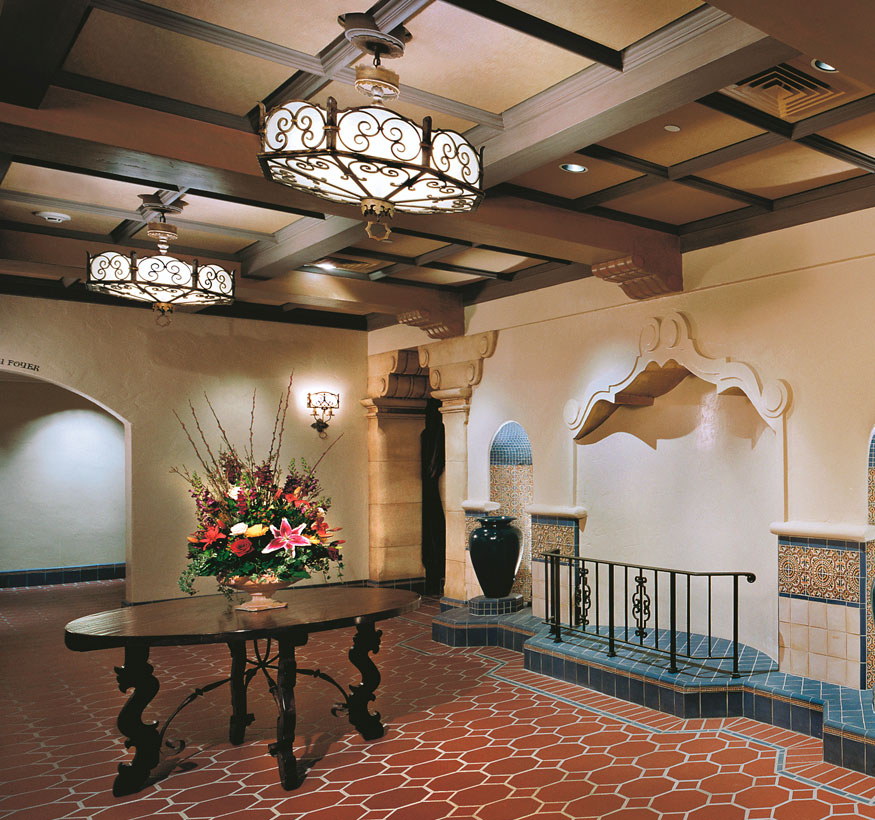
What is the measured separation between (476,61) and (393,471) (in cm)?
726

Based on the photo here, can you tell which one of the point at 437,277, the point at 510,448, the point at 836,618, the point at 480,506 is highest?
the point at 437,277

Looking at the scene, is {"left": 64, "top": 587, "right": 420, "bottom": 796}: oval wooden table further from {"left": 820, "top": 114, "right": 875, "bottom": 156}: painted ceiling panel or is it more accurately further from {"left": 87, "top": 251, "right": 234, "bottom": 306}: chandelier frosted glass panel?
{"left": 820, "top": 114, "right": 875, "bottom": 156}: painted ceiling panel

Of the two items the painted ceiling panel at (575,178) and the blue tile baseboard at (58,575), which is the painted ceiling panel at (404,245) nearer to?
the painted ceiling panel at (575,178)

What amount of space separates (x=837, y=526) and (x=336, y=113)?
4.31m

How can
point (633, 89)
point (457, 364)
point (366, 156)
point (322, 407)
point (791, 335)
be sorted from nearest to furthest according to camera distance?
point (366, 156)
point (633, 89)
point (791, 335)
point (457, 364)
point (322, 407)

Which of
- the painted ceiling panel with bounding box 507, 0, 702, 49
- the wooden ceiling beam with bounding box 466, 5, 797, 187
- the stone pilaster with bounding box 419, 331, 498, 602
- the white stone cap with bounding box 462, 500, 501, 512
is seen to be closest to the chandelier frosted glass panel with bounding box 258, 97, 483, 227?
the painted ceiling panel with bounding box 507, 0, 702, 49

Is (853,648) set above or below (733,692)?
above

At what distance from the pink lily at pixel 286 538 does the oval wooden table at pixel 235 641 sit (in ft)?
1.35

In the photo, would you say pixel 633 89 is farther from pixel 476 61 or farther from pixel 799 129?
pixel 799 129

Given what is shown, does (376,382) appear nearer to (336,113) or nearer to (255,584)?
(255,584)

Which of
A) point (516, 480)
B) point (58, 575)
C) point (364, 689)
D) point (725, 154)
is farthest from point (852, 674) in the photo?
point (58, 575)

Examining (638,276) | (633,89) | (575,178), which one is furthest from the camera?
(638,276)

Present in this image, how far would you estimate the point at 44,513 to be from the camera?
Answer: 1137 cm

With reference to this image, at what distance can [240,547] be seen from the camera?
455 centimetres
